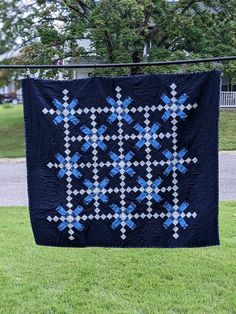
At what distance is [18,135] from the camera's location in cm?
2119

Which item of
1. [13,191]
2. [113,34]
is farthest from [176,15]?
[13,191]

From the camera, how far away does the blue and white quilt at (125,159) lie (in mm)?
3648

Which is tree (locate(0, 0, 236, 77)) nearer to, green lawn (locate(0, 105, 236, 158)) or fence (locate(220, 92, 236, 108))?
green lawn (locate(0, 105, 236, 158))

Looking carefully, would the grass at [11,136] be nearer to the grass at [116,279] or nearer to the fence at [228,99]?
the fence at [228,99]

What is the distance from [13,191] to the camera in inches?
370

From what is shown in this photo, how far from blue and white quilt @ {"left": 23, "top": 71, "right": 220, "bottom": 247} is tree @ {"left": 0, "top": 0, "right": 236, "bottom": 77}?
39.2 ft

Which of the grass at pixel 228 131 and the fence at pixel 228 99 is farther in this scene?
the fence at pixel 228 99

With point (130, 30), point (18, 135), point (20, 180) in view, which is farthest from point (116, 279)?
point (18, 135)

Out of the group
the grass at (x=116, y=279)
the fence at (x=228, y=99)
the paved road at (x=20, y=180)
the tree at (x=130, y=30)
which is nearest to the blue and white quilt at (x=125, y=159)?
the grass at (x=116, y=279)

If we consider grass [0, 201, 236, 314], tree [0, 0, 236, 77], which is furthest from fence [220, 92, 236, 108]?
grass [0, 201, 236, 314]

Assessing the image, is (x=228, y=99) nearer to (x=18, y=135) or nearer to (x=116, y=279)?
(x=18, y=135)

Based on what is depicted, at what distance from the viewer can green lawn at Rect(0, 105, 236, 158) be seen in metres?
16.7

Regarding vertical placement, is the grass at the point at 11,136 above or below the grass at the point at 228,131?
below

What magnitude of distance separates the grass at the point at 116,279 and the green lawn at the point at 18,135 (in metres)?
11.3
